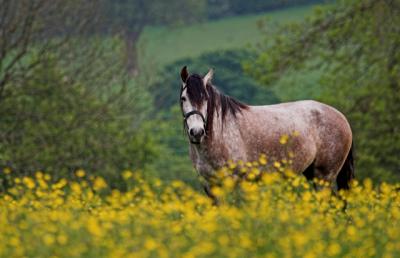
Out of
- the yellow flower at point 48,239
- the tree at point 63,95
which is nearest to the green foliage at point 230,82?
the tree at point 63,95

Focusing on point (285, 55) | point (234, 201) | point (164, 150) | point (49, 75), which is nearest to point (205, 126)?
point (234, 201)

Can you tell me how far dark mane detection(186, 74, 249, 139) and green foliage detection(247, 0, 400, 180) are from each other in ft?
39.6

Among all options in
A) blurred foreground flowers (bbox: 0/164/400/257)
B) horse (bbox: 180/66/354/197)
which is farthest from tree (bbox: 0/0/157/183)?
blurred foreground flowers (bbox: 0/164/400/257)

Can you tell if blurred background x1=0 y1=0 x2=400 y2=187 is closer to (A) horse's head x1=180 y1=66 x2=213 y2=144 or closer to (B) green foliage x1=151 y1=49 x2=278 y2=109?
(A) horse's head x1=180 y1=66 x2=213 y2=144

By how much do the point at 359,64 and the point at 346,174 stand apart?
498 inches

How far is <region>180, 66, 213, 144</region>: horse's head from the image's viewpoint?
10.3 meters

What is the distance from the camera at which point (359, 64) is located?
2500 cm

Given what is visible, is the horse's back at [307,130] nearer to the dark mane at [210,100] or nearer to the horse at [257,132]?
the horse at [257,132]

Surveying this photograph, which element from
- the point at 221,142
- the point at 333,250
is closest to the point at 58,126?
the point at 221,142

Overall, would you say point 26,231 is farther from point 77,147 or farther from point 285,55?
point 77,147

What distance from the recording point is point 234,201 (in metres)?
8.27

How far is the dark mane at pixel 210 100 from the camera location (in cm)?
1045

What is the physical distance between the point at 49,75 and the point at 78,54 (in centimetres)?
243

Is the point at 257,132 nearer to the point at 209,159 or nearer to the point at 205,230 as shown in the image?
the point at 209,159
